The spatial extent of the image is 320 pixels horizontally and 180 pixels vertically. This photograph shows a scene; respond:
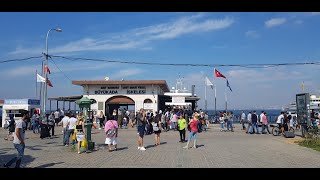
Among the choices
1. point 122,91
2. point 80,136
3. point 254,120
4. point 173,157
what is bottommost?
point 173,157

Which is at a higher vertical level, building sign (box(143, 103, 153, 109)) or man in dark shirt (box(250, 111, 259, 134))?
building sign (box(143, 103, 153, 109))

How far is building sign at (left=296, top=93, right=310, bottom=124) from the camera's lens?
68.2 ft

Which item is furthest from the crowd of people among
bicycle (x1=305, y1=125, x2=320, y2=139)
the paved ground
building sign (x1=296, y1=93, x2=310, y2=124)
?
bicycle (x1=305, y1=125, x2=320, y2=139)

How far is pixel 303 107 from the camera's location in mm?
21250

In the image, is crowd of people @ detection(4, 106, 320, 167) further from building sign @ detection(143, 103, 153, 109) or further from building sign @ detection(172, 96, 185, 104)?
building sign @ detection(172, 96, 185, 104)

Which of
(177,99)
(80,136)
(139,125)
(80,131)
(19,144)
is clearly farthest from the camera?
(177,99)

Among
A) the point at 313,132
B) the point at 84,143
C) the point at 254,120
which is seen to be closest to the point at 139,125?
the point at 84,143

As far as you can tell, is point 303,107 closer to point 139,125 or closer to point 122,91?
point 139,125

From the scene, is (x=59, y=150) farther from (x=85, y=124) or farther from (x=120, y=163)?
(x=120, y=163)

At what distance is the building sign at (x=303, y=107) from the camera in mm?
20781

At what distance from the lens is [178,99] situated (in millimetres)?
34031

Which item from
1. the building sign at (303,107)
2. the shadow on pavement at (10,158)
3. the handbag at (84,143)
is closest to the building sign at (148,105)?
the building sign at (303,107)
